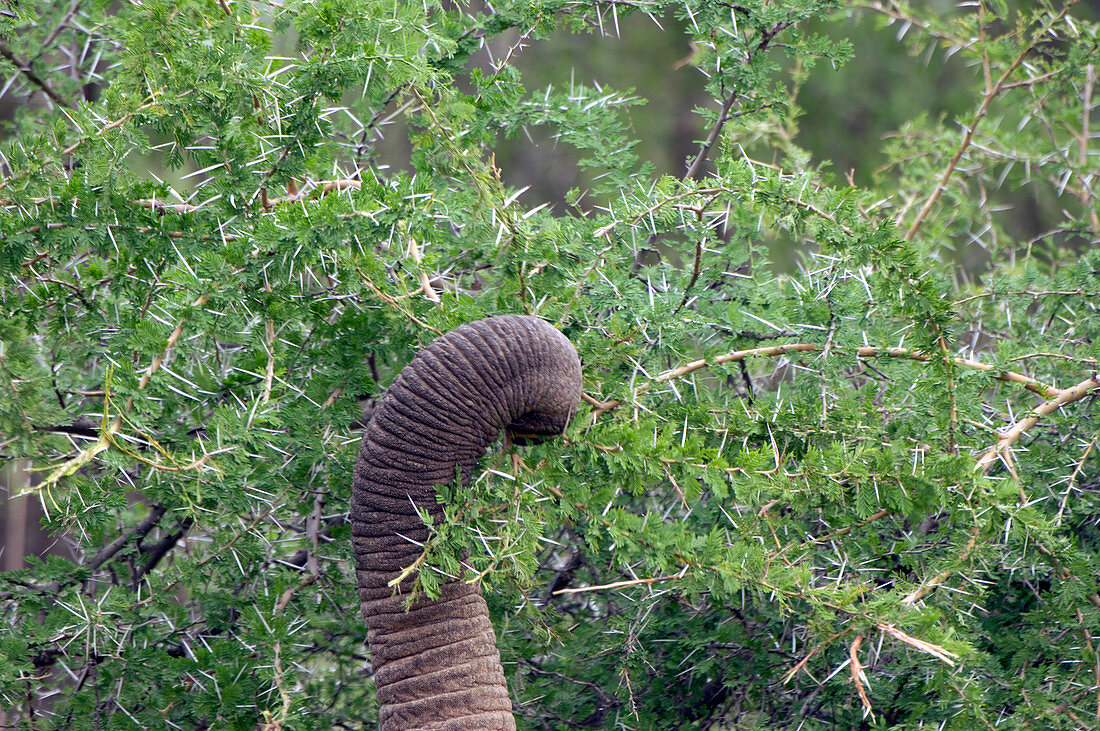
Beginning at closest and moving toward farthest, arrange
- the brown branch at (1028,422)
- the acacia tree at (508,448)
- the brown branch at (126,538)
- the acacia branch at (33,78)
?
1. the acacia tree at (508,448)
2. the brown branch at (1028,422)
3. the brown branch at (126,538)
4. the acacia branch at (33,78)

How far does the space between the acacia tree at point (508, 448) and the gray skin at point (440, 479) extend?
0.12 meters

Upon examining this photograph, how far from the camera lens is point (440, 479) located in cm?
225

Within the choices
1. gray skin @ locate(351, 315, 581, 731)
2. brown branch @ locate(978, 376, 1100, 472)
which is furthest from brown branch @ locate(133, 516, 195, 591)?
brown branch @ locate(978, 376, 1100, 472)

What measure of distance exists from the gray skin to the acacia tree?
0.12 m

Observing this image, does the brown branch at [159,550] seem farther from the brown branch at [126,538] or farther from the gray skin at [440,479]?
the gray skin at [440,479]

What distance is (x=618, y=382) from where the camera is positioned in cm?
268

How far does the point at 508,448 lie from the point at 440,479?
0.65 feet

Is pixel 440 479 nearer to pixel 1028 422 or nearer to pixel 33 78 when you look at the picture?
pixel 1028 422

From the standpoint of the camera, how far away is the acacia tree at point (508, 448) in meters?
2.45

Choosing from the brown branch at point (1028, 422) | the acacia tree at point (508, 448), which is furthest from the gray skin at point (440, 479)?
the brown branch at point (1028, 422)

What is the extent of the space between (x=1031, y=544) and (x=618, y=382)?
132cm

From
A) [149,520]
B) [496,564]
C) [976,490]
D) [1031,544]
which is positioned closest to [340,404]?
[496,564]

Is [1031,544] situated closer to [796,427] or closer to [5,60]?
[796,427]

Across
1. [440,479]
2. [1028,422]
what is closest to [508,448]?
[440,479]
